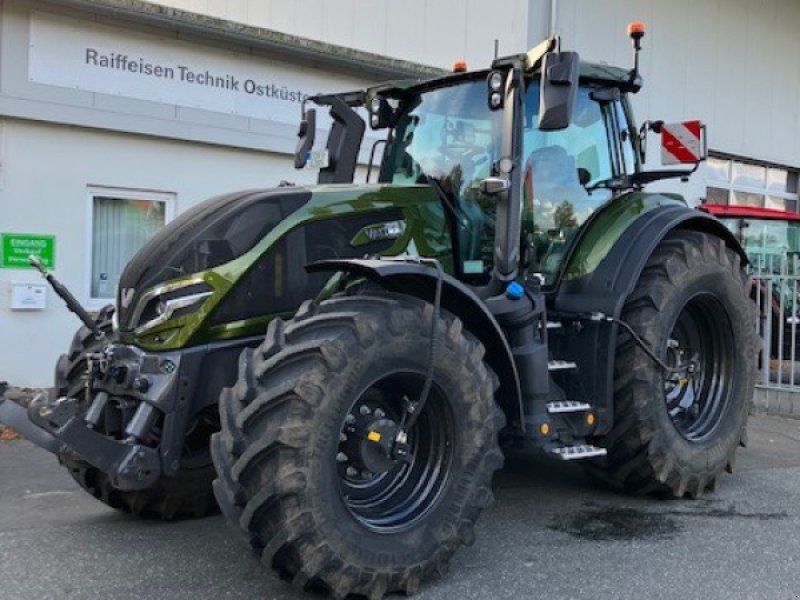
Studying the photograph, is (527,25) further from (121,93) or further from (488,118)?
(488,118)

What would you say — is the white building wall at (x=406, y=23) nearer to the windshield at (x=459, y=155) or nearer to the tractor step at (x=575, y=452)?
the windshield at (x=459, y=155)

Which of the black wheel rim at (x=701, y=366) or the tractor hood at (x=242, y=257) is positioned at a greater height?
the tractor hood at (x=242, y=257)

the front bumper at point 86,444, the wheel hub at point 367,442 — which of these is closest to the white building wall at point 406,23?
the front bumper at point 86,444

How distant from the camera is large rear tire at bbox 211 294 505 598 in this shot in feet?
10.8

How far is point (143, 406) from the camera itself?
3.68 m

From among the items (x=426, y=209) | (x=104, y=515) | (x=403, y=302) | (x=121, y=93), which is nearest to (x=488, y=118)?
(x=426, y=209)

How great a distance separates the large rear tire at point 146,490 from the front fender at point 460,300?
49.4 inches

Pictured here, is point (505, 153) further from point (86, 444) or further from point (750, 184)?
point (750, 184)

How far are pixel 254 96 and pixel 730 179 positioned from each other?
9.46 meters

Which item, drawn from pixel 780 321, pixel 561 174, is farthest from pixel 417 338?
pixel 780 321

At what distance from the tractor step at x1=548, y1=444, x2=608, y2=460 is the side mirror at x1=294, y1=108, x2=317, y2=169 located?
2.43 metres

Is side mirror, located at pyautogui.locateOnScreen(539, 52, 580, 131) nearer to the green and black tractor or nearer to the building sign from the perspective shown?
the green and black tractor

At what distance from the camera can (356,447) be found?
12.1ft

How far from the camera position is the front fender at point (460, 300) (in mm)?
3664
